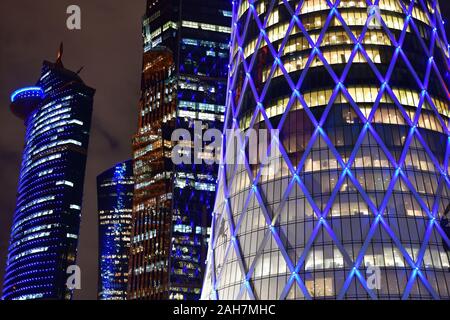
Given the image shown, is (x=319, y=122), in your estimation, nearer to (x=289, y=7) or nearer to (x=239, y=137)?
(x=239, y=137)

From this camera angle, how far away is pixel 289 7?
86.6 metres

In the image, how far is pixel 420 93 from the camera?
79.8 meters

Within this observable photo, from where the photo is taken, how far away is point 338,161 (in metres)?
74.6

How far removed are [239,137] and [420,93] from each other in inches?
988

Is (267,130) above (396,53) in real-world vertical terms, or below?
below

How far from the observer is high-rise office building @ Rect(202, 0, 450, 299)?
69.5m

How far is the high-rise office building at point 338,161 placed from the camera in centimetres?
6950
